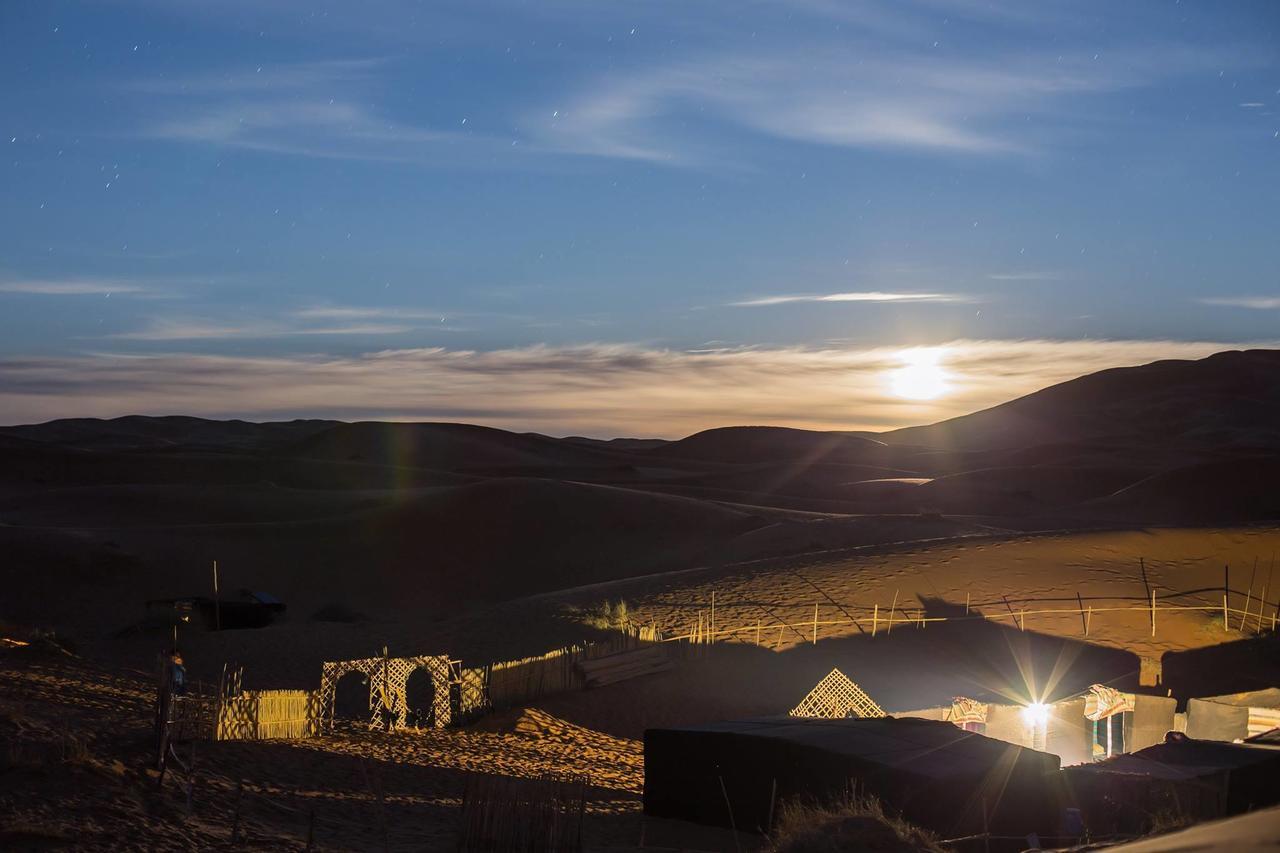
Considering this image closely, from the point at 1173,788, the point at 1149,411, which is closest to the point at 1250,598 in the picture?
the point at 1173,788

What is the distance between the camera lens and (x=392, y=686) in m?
21.1

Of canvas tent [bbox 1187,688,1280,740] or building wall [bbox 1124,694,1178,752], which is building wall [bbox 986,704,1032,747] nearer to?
building wall [bbox 1124,694,1178,752]

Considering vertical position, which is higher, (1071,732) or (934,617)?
(934,617)

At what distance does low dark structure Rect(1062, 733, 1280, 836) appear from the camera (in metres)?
14.4

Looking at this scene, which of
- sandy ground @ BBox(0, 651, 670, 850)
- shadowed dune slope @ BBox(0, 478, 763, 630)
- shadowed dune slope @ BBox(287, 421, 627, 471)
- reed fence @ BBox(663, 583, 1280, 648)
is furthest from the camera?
shadowed dune slope @ BBox(287, 421, 627, 471)

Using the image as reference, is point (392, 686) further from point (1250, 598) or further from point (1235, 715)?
point (1250, 598)

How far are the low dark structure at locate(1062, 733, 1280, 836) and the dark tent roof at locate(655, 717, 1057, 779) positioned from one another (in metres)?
0.62

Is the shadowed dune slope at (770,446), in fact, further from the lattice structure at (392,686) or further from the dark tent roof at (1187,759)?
the dark tent roof at (1187,759)

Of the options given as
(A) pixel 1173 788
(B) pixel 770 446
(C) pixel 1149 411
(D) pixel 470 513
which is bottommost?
(A) pixel 1173 788

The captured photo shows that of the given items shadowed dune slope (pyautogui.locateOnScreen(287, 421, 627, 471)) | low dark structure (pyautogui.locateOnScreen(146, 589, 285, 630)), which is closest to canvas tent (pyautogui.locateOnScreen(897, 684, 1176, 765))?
low dark structure (pyautogui.locateOnScreen(146, 589, 285, 630))

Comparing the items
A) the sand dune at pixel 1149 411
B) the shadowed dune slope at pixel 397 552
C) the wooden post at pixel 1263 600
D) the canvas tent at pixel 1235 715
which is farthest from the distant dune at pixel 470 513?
the canvas tent at pixel 1235 715

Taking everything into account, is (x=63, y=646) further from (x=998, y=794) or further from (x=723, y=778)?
(x=998, y=794)

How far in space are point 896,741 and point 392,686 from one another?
366 inches

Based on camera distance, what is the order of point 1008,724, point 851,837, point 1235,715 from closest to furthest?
1. point 851,837
2. point 1235,715
3. point 1008,724
